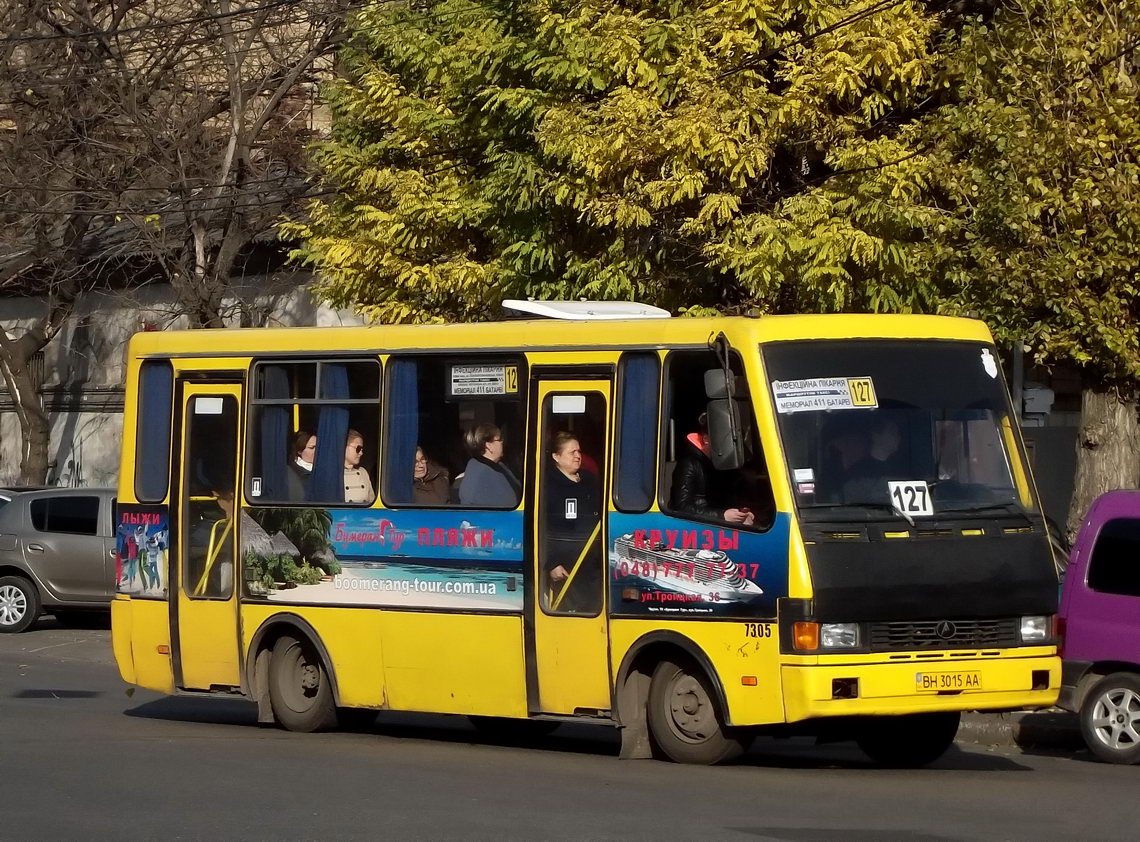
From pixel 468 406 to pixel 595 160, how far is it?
19.9ft

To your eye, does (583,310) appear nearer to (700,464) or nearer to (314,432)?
(700,464)

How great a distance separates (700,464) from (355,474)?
2.82 metres

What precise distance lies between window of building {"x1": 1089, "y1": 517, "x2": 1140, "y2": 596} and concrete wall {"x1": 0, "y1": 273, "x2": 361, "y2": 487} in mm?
24293

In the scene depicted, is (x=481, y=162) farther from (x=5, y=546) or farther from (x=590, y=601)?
(x=590, y=601)

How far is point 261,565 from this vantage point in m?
13.1

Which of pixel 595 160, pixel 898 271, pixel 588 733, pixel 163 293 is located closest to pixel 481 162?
pixel 595 160

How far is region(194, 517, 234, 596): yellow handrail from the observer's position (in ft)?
43.8

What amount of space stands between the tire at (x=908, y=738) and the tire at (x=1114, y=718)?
4.10ft

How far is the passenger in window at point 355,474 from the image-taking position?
1256 centimetres

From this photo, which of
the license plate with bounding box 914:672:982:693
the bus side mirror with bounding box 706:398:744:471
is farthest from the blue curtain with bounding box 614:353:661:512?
the license plate with bounding box 914:672:982:693

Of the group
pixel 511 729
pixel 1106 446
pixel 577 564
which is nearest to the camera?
pixel 577 564

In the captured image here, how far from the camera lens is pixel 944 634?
1048 centimetres

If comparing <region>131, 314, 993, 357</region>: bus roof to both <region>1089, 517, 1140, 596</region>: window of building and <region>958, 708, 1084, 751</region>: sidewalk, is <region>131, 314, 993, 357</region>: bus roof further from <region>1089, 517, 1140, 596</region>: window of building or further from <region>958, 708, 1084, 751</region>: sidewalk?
<region>958, 708, 1084, 751</region>: sidewalk

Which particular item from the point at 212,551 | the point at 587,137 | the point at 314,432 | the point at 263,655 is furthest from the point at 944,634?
the point at 587,137
